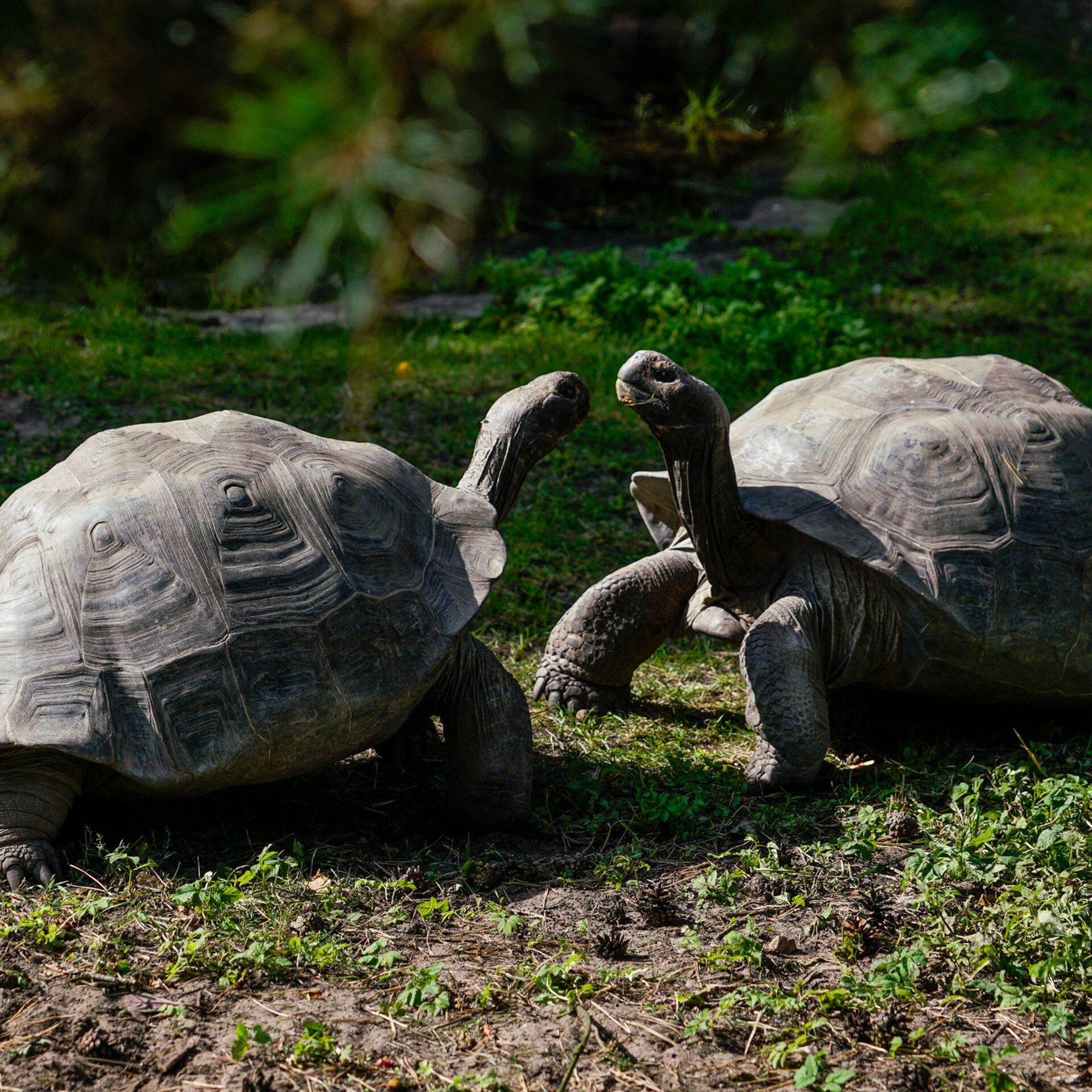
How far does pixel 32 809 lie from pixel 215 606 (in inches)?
26.7

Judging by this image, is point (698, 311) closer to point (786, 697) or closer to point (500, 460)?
point (500, 460)

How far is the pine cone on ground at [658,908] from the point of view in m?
2.97

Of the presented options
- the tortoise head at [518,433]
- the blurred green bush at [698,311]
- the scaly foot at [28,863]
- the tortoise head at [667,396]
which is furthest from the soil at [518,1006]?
the blurred green bush at [698,311]

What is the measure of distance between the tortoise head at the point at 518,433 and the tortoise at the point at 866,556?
0.79ft

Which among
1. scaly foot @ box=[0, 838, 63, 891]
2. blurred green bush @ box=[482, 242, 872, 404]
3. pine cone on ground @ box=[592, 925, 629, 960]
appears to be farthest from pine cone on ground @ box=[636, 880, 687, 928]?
blurred green bush @ box=[482, 242, 872, 404]

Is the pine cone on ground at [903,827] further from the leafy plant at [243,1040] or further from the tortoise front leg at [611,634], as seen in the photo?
the leafy plant at [243,1040]

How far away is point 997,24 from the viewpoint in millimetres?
804

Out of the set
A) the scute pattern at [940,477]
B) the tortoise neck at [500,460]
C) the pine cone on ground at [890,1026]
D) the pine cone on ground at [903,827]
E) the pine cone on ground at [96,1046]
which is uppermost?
the tortoise neck at [500,460]

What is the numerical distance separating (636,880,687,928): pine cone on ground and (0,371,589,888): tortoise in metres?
0.57

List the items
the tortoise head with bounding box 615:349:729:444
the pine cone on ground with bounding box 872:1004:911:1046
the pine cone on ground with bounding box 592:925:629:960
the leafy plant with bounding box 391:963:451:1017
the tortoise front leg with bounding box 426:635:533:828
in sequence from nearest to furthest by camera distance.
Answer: the pine cone on ground with bounding box 872:1004:911:1046 < the leafy plant with bounding box 391:963:451:1017 < the pine cone on ground with bounding box 592:925:629:960 < the tortoise front leg with bounding box 426:635:533:828 < the tortoise head with bounding box 615:349:729:444

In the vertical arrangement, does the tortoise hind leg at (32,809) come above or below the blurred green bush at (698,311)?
below

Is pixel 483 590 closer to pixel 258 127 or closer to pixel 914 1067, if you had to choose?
pixel 914 1067

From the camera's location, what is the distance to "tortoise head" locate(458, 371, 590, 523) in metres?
4.03

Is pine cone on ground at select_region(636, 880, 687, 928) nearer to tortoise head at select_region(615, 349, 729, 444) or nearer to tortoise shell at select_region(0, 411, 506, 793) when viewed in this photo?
tortoise shell at select_region(0, 411, 506, 793)
